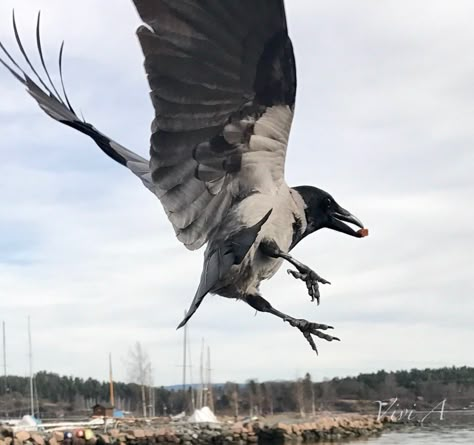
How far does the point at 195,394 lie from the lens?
58406 millimetres

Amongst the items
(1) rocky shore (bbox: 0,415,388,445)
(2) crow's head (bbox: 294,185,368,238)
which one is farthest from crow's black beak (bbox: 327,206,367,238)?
(1) rocky shore (bbox: 0,415,388,445)

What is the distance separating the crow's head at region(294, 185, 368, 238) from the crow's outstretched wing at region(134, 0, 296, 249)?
216mm

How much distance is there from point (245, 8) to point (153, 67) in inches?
21.1

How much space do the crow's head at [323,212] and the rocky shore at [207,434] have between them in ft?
90.3

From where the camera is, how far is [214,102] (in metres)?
4.70

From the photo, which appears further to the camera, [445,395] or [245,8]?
[445,395]

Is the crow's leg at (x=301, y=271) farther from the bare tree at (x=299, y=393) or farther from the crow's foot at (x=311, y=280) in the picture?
the bare tree at (x=299, y=393)

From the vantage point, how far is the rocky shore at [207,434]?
35.6 metres

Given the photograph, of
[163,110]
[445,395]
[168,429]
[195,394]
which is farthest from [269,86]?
[445,395]

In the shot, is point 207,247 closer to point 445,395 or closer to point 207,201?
point 207,201

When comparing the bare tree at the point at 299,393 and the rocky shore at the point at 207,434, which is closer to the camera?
the rocky shore at the point at 207,434

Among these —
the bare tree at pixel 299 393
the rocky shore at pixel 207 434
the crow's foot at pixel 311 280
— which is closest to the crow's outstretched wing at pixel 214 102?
the crow's foot at pixel 311 280

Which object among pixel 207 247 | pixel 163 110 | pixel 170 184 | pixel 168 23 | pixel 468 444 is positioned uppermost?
pixel 168 23

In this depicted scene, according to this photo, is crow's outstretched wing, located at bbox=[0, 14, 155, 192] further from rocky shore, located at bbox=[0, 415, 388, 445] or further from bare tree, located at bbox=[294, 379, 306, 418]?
bare tree, located at bbox=[294, 379, 306, 418]
